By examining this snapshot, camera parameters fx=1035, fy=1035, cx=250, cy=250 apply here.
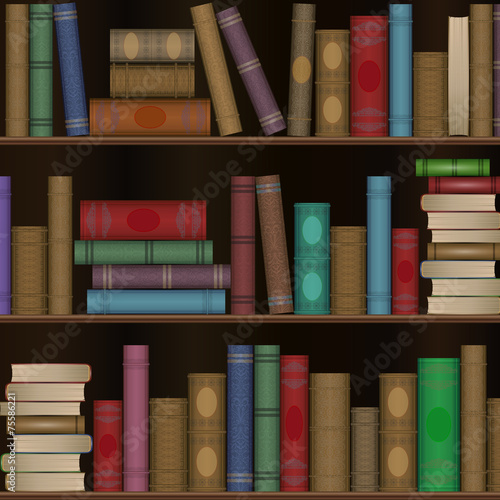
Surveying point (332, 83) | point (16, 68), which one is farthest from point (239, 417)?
point (16, 68)

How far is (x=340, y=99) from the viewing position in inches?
131

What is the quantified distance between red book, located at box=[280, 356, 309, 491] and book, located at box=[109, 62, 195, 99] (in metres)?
0.94

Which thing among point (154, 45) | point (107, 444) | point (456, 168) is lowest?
point (107, 444)

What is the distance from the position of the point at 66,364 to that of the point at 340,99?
122cm

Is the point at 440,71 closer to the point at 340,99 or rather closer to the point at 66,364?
the point at 340,99

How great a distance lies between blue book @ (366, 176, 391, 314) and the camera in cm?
327

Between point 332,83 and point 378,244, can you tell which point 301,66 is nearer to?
point 332,83

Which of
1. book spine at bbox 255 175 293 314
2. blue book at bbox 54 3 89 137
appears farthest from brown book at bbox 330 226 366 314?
blue book at bbox 54 3 89 137

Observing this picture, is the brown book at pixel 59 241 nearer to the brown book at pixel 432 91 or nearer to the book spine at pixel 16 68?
the book spine at pixel 16 68

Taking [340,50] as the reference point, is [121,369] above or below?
below

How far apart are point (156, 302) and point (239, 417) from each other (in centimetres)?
45

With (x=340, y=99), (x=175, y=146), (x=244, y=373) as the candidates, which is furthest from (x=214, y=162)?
(x=244, y=373)

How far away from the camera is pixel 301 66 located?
10.9 ft

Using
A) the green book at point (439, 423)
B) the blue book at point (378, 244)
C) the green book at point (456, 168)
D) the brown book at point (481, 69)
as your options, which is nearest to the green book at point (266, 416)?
the blue book at point (378, 244)
